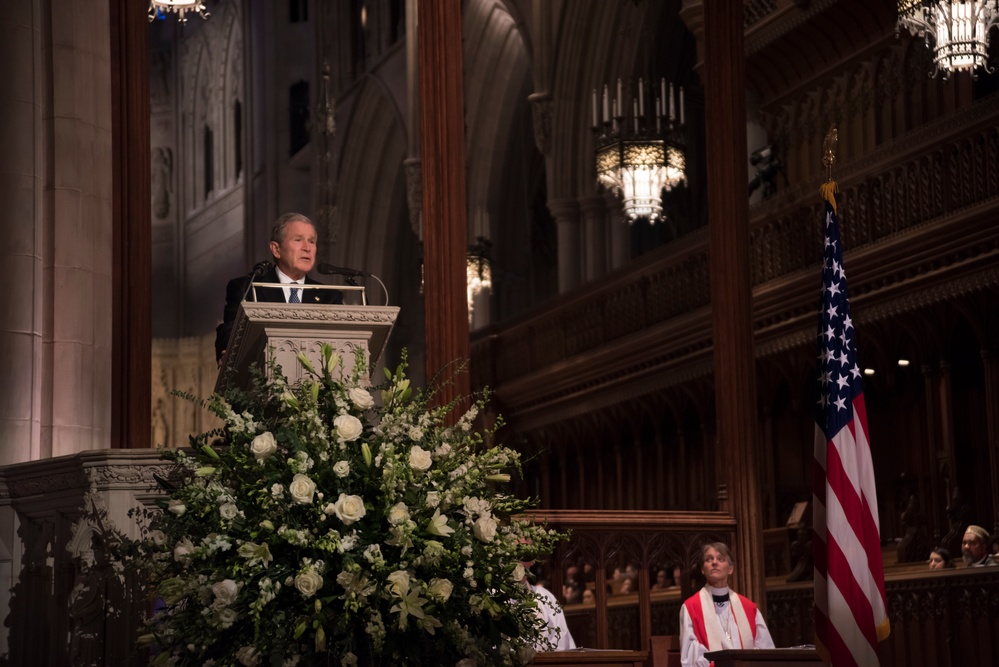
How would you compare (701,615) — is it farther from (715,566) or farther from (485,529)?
(485,529)

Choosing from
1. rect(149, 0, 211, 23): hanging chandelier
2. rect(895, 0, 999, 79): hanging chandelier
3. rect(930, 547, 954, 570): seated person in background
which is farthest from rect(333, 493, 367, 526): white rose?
rect(149, 0, 211, 23): hanging chandelier

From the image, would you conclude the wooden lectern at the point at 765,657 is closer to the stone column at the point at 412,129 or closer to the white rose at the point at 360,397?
the white rose at the point at 360,397

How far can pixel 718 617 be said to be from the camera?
28.8 feet

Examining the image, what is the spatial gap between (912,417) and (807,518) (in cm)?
120

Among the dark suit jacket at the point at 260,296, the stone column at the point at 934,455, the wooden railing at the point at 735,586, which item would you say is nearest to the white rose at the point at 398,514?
the dark suit jacket at the point at 260,296

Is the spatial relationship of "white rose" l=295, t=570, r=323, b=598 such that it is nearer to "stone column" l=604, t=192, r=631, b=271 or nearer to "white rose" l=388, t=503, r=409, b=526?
"white rose" l=388, t=503, r=409, b=526

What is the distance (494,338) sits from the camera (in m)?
20.8

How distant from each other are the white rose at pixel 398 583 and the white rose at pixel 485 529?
12.2 inches

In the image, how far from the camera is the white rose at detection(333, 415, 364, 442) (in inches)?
190

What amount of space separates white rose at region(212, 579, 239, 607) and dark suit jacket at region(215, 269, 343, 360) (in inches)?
54.1

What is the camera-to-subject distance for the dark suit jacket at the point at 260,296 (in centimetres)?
603

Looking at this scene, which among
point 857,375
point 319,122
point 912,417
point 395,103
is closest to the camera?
point 857,375

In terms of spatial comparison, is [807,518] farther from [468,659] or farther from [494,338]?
[468,659]

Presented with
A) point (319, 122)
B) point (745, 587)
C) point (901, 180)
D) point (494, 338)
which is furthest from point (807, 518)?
point (319, 122)
